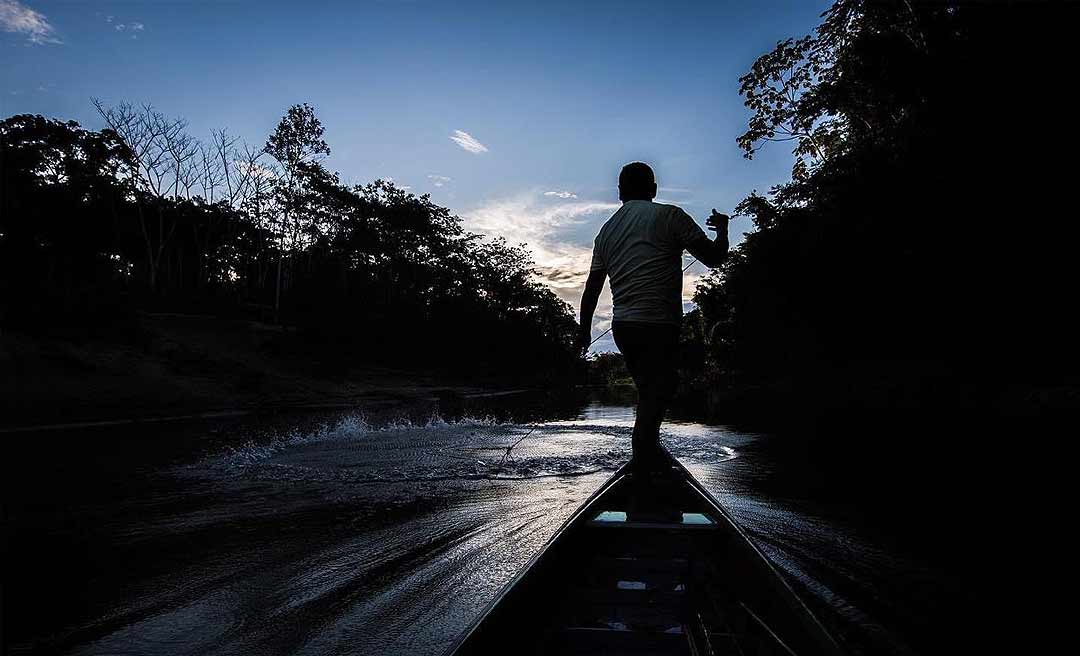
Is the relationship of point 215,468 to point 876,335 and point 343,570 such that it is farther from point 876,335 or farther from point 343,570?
point 876,335

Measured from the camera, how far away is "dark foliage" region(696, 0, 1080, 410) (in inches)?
565

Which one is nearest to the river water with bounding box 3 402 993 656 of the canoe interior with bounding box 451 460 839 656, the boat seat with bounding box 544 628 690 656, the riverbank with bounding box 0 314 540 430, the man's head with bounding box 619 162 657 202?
the canoe interior with bounding box 451 460 839 656

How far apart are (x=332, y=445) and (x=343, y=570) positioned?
7.09 meters

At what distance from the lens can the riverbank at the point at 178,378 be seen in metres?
15.8

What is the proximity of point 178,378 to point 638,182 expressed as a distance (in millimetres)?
22118

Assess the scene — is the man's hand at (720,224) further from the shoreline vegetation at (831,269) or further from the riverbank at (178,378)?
the riverbank at (178,378)

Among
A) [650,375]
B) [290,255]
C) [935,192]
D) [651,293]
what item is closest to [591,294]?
[651,293]

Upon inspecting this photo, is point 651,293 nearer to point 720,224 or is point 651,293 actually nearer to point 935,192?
point 720,224

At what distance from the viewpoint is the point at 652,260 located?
3832 millimetres

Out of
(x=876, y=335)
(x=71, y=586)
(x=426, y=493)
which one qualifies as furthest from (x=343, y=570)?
(x=876, y=335)

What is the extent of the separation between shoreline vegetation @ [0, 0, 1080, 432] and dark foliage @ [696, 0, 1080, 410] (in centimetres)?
5

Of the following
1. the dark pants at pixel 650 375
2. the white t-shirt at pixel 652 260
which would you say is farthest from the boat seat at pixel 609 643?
the white t-shirt at pixel 652 260

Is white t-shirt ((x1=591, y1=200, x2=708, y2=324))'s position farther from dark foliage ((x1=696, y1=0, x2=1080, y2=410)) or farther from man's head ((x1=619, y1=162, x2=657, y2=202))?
dark foliage ((x1=696, y1=0, x2=1080, y2=410))

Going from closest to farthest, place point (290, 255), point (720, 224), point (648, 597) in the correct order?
point (648, 597), point (720, 224), point (290, 255)
